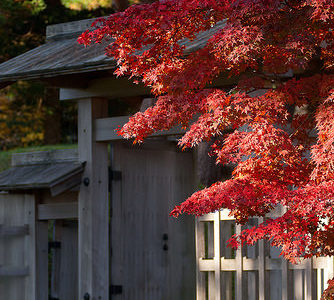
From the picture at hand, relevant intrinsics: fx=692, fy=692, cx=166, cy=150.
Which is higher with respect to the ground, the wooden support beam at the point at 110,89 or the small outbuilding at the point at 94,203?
the wooden support beam at the point at 110,89

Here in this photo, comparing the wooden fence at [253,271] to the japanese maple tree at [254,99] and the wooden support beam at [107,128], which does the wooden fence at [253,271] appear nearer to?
the japanese maple tree at [254,99]

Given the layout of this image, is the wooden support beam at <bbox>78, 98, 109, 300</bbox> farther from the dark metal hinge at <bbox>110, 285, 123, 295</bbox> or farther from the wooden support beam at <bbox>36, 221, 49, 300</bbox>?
the wooden support beam at <bbox>36, 221, 49, 300</bbox>

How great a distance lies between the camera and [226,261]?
21.4 ft

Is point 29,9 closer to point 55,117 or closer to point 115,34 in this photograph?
point 55,117

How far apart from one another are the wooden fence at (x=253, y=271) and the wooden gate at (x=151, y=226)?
196 cm

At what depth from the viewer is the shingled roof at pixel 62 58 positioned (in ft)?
23.1

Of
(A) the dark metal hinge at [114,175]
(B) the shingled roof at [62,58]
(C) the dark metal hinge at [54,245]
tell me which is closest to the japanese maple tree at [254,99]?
(B) the shingled roof at [62,58]

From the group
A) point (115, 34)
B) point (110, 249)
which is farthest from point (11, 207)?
point (115, 34)

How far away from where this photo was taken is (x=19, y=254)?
8898 mm

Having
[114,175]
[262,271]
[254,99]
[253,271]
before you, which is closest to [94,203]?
[114,175]

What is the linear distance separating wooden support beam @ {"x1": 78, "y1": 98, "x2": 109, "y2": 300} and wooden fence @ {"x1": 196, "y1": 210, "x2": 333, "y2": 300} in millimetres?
1842

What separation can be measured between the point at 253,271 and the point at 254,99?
7.04 feet

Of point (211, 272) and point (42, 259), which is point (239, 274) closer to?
point (211, 272)

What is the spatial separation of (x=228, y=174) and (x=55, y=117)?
23.1ft
